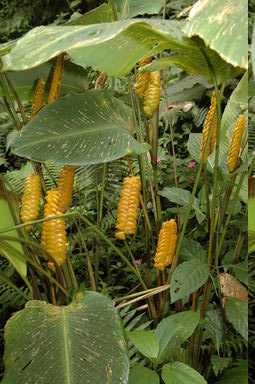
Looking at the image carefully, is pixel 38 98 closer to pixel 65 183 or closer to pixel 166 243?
pixel 65 183

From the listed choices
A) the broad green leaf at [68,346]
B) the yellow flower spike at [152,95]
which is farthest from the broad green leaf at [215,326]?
the yellow flower spike at [152,95]

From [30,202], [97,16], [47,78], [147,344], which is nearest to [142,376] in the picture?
[147,344]

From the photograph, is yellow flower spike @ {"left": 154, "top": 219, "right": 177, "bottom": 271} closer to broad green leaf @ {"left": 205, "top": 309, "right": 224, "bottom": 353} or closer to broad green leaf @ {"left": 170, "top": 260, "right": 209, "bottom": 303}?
broad green leaf @ {"left": 170, "top": 260, "right": 209, "bottom": 303}

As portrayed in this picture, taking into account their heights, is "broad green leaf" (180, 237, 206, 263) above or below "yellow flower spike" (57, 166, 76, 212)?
below

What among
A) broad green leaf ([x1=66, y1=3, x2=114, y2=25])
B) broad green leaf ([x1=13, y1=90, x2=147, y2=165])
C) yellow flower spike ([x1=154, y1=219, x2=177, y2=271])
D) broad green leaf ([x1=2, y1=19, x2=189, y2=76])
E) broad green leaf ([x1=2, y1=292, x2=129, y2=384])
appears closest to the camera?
broad green leaf ([x1=2, y1=19, x2=189, y2=76])

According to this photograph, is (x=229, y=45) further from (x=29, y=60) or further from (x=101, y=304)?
(x=101, y=304)

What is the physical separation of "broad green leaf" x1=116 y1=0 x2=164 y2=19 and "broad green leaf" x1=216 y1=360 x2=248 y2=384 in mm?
694

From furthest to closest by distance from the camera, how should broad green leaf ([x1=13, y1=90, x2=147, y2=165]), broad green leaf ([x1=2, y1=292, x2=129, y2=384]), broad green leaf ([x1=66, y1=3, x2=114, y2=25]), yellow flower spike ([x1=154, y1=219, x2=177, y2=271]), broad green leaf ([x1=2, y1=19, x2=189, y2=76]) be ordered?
broad green leaf ([x1=66, y1=3, x2=114, y2=25]), yellow flower spike ([x1=154, y1=219, x2=177, y2=271]), broad green leaf ([x1=13, y1=90, x2=147, y2=165]), broad green leaf ([x1=2, y1=292, x2=129, y2=384]), broad green leaf ([x1=2, y1=19, x2=189, y2=76])

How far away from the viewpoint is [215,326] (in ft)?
2.86

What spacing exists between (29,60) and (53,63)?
0.42 metres

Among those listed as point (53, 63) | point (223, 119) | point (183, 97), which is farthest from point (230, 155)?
point (183, 97)

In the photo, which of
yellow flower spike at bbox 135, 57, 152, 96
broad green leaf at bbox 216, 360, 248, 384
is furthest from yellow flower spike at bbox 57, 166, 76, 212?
broad green leaf at bbox 216, 360, 248, 384

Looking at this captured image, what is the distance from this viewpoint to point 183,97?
6.23ft

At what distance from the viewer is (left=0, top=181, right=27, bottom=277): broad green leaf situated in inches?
30.1
